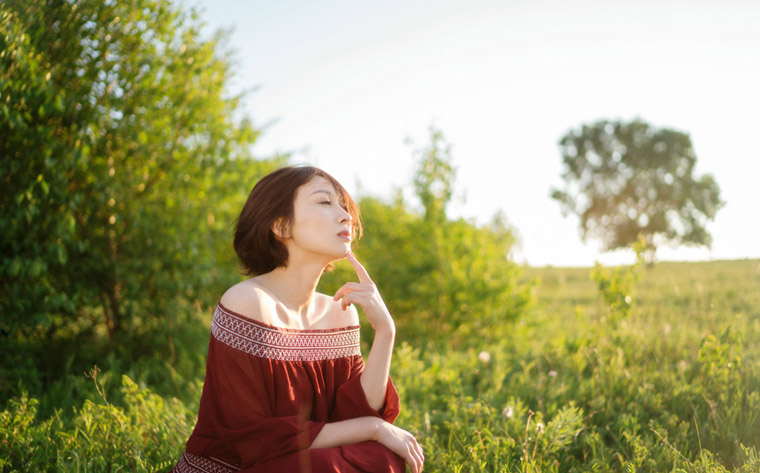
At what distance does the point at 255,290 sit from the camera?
8.18 ft

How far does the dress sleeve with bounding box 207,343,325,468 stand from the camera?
7.36ft

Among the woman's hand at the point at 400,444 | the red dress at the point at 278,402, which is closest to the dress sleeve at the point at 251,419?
the red dress at the point at 278,402

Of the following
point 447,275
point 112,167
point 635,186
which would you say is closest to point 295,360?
point 112,167

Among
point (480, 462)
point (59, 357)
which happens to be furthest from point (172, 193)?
→ point (480, 462)

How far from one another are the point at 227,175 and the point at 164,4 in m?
2.12

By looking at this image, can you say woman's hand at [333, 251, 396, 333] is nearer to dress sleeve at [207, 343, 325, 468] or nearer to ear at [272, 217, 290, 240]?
ear at [272, 217, 290, 240]

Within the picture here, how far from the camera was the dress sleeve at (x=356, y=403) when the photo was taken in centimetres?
253

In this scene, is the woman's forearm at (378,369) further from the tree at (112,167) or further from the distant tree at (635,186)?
the distant tree at (635,186)

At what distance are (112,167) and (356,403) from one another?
4696 mm

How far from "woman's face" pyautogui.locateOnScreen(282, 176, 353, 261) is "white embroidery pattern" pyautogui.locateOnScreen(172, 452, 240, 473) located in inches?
42.6

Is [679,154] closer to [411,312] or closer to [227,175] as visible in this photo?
[411,312]

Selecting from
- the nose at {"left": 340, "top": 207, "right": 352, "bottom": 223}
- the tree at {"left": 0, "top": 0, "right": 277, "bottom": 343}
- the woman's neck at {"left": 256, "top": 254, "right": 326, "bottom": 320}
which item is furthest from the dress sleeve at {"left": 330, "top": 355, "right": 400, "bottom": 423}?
the tree at {"left": 0, "top": 0, "right": 277, "bottom": 343}

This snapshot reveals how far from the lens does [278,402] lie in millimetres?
2432

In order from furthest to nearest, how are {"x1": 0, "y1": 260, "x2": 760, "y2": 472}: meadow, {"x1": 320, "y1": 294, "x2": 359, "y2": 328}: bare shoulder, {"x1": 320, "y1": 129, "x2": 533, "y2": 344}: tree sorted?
{"x1": 320, "y1": 129, "x2": 533, "y2": 344}: tree
{"x1": 0, "y1": 260, "x2": 760, "y2": 472}: meadow
{"x1": 320, "y1": 294, "x2": 359, "y2": 328}: bare shoulder
